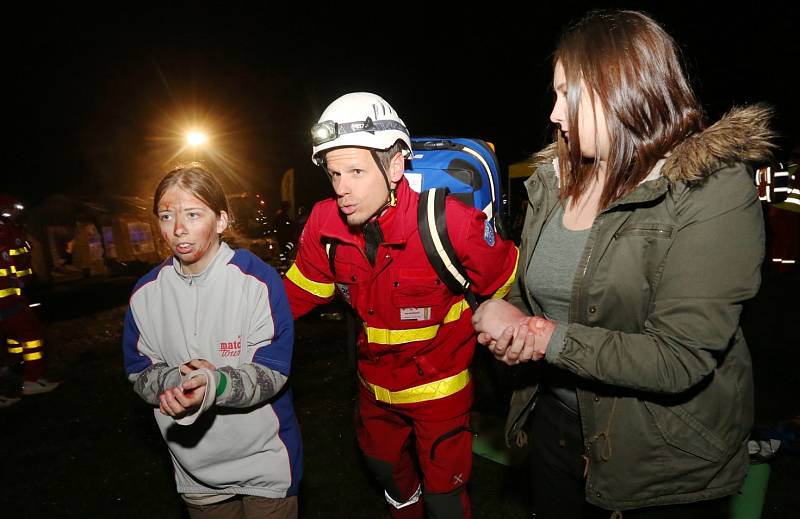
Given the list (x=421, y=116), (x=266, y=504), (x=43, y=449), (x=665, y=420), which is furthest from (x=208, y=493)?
(x=421, y=116)

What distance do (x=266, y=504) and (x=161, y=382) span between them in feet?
2.72

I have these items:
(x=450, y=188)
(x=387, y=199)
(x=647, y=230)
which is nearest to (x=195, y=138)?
(x=450, y=188)

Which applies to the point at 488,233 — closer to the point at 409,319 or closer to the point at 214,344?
the point at 409,319

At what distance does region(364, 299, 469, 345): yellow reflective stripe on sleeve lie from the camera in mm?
2758

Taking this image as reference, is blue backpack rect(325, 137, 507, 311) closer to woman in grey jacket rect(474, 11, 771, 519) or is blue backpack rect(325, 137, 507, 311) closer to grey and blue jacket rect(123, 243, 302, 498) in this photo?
grey and blue jacket rect(123, 243, 302, 498)

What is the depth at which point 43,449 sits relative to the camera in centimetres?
506

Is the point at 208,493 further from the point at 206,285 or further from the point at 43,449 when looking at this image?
the point at 43,449

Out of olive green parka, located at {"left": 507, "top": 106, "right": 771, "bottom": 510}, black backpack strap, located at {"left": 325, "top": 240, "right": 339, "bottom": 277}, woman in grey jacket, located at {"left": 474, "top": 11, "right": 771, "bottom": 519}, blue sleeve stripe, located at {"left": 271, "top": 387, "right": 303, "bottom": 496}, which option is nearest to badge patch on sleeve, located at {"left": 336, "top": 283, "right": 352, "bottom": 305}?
black backpack strap, located at {"left": 325, "top": 240, "right": 339, "bottom": 277}

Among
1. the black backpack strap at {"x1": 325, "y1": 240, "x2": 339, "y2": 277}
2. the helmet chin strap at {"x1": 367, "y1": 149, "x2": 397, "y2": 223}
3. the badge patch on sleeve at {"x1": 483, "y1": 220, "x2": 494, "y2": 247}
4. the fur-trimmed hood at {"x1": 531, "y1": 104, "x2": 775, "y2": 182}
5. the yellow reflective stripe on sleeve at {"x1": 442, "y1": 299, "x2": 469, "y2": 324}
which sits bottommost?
the yellow reflective stripe on sleeve at {"x1": 442, "y1": 299, "x2": 469, "y2": 324}

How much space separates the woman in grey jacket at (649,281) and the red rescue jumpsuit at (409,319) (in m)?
0.85

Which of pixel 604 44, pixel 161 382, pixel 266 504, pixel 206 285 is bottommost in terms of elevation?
pixel 266 504

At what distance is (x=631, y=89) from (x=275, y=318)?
71.9 inches

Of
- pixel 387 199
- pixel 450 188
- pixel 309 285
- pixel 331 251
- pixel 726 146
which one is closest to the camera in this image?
pixel 726 146

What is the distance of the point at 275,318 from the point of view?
2.39 metres
